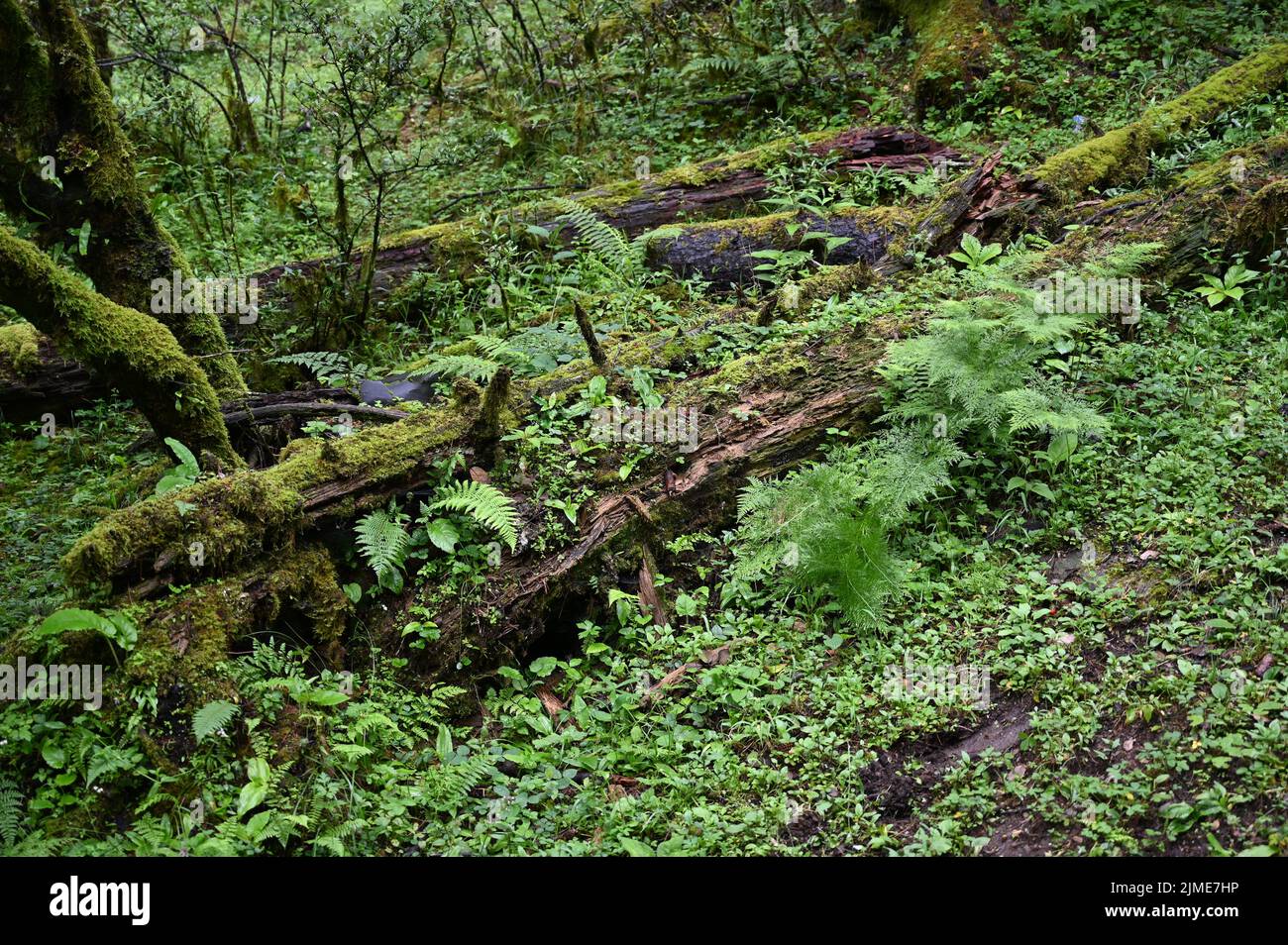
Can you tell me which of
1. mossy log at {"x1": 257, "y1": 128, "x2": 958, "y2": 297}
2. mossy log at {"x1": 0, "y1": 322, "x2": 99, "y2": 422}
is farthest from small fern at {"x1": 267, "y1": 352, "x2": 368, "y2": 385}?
mossy log at {"x1": 0, "y1": 322, "x2": 99, "y2": 422}

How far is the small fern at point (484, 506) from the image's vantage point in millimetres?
5367

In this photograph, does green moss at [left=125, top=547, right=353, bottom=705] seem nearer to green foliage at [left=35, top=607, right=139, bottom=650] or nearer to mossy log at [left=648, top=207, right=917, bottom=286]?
green foliage at [left=35, top=607, right=139, bottom=650]

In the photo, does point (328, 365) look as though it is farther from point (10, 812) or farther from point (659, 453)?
point (10, 812)

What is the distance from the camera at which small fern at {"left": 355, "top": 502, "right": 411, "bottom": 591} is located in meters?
5.21

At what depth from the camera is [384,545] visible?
5246 mm

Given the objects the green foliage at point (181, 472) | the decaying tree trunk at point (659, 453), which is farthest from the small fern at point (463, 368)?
the green foliage at point (181, 472)

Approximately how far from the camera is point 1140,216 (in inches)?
294

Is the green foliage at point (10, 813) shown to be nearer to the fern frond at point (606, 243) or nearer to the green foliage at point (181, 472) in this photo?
the green foliage at point (181, 472)

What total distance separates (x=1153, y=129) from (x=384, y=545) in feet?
26.0

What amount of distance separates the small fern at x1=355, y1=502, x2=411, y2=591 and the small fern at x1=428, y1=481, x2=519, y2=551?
262 millimetres

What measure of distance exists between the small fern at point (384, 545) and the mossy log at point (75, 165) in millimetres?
2145

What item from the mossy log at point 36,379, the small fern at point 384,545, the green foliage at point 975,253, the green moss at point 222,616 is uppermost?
the green foliage at point 975,253

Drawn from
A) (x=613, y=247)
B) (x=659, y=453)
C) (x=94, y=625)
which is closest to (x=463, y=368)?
(x=659, y=453)

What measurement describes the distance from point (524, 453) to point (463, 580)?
3.14 ft
